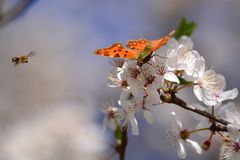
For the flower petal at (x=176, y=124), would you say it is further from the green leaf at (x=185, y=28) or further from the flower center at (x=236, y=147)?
the green leaf at (x=185, y=28)

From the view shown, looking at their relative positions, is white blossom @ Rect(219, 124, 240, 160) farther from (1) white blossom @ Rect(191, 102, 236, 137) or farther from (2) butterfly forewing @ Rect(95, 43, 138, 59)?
(2) butterfly forewing @ Rect(95, 43, 138, 59)

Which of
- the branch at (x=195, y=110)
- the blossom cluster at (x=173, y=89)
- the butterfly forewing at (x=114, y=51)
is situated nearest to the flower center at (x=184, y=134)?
the blossom cluster at (x=173, y=89)

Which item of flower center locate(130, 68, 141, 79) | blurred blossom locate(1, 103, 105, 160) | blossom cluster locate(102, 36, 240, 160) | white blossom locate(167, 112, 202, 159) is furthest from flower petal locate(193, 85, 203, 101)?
blurred blossom locate(1, 103, 105, 160)

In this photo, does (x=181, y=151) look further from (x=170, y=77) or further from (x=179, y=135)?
(x=170, y=77)

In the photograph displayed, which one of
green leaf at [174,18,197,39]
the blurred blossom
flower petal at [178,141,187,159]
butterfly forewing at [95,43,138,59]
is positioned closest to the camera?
butterfly forewing at [95,43,138,59]

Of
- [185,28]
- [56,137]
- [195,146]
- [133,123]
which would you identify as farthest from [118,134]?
[56,137]

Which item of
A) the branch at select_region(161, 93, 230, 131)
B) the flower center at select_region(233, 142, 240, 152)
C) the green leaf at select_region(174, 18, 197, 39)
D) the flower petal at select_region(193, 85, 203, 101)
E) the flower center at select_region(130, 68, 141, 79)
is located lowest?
the flower center at select_region(233, 142, 240, 152)
